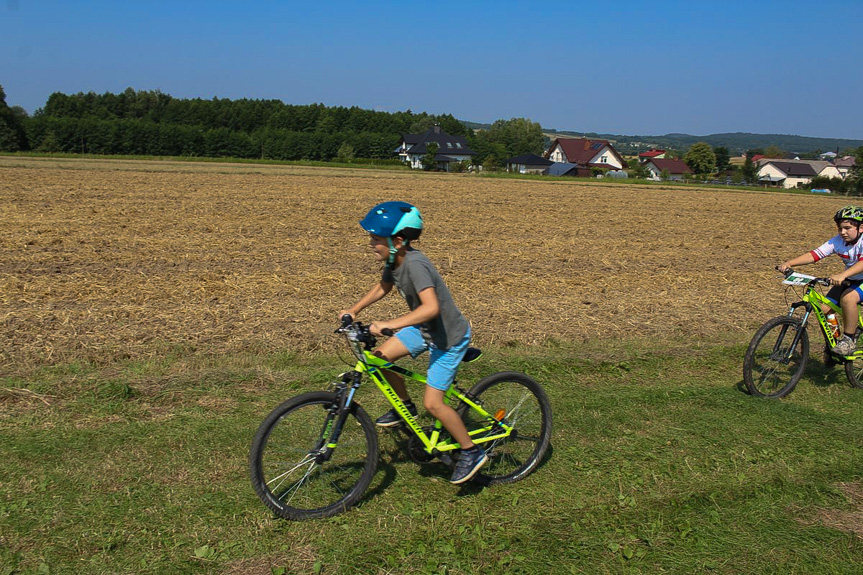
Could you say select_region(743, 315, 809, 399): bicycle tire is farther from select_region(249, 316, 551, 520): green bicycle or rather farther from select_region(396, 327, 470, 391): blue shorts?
select_region(396, 327, 470, 391): blue shorts

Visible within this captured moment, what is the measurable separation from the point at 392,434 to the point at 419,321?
1.85 m

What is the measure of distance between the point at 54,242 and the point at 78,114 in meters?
107

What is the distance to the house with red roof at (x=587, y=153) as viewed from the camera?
471 ft

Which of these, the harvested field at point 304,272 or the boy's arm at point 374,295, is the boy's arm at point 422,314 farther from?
the harvested field at point 304,272

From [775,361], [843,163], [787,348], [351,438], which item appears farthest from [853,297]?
[843,163]

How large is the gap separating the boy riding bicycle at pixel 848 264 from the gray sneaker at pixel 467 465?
4772 millimetres

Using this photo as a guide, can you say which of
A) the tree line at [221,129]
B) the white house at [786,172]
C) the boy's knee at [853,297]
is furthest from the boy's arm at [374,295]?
the white house at [786,172]

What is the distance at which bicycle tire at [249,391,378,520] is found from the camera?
4398 mm

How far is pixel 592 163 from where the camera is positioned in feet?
470

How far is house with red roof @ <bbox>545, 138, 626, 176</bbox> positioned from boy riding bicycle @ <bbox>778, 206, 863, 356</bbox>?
13297cm

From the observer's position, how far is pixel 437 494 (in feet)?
16.4

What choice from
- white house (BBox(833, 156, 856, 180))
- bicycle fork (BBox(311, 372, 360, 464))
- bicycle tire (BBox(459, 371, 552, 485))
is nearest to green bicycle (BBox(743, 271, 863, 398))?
bicycle tire (BBox(459, 371, 552, 485))

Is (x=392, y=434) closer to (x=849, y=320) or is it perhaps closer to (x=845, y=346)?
(x=845, y=346)

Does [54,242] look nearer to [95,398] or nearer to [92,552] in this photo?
[95,398]
